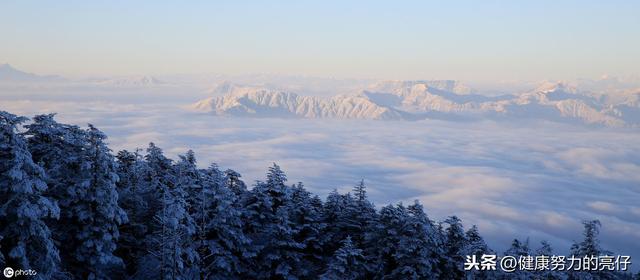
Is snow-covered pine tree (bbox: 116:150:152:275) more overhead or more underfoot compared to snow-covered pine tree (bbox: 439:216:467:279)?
more overhead

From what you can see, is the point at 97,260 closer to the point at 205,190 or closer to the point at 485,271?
the point at 205,190

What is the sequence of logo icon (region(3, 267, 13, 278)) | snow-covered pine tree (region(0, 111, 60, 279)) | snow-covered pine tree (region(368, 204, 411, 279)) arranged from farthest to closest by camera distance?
snow-covered pine tree (region(368, 204, 411, 279))
logo icon (region(3, 267, 13, 278))
snow-covered pine tree (region(0, 111, 60, 279))

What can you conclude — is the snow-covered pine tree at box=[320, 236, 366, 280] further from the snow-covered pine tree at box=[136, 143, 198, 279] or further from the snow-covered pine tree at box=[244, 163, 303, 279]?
the snow-covered pine tree at box=[136, 143, 198, 279]

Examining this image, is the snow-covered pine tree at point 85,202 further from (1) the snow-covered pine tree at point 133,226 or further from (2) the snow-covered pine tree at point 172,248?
(1) the snow-covered pine tree at point 133,226

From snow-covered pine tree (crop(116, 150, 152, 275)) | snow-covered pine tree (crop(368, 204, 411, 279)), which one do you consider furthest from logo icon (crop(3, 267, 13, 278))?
snow-covered pine tree (crop(368, 204, 411, 279))

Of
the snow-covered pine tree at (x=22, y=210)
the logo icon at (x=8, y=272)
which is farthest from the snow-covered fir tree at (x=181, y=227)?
the logo icon at (x=8, y=272)

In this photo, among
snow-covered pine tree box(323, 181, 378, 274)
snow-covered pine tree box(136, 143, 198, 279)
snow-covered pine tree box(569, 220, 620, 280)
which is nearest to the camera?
snow-covered pine tree box(136, 143, 198, 279)
